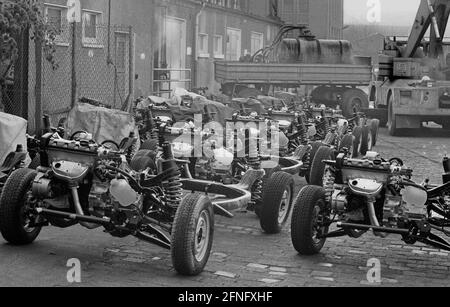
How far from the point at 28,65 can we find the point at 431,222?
9.78 meters

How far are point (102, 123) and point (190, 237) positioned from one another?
7.50 meters

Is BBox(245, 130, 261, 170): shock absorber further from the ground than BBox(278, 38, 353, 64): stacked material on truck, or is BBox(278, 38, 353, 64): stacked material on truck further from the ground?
BBox(278, 38, 353, 64): stacked material on truck

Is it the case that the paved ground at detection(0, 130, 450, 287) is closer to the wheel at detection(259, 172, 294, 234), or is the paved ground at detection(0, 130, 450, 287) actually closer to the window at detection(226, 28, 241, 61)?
the wheel at detection(259, 172, 294, 234)

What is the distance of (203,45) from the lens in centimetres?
2895

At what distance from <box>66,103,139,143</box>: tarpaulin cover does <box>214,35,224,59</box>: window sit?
16755 millimetres

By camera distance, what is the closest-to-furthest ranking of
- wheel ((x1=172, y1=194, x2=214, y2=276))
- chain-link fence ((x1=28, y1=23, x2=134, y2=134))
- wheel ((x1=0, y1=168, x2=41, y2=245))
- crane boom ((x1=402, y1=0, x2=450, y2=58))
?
1. wheel ((x1=172, y1=194, x2=214, y2=276))
2. wheel ((x1=0, y1=168, x2=41, y2=245))
3. chain-link fence ((x1=28, y1=23, x2=134, y2=134))
4. crane boom ((x1=402, y1=0, x2=450, y2=58))

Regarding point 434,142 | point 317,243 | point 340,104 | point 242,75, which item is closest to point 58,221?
point 317,243

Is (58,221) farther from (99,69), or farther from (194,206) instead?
(99,69)

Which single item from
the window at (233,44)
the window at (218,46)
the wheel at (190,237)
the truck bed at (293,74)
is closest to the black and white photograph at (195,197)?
the wheel at (190,237)

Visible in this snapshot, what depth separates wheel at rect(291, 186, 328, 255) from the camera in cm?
716

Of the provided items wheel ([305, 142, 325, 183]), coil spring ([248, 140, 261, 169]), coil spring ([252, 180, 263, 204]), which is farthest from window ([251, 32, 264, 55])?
coil spring ([252, 180, 263, 204])

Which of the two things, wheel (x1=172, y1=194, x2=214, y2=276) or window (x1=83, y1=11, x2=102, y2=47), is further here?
window (x1=83, y1=11, x2=102, y2=47)

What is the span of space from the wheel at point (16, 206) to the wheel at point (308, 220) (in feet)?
7.37

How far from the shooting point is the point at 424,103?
69.9ft
